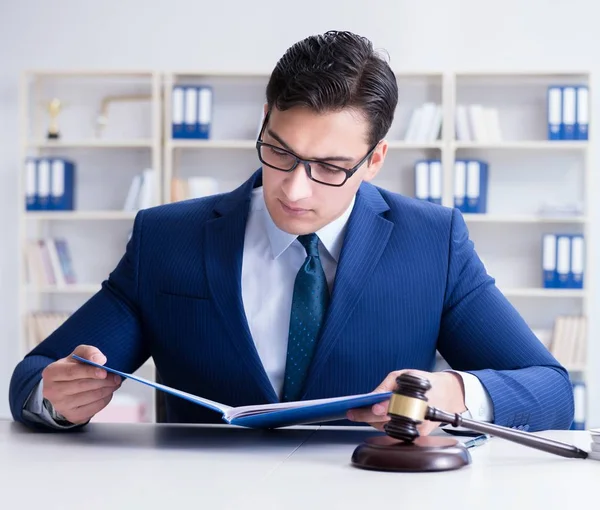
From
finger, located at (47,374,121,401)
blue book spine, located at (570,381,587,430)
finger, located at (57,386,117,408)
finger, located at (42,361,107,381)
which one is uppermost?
finger, located at (42,361,107,381)

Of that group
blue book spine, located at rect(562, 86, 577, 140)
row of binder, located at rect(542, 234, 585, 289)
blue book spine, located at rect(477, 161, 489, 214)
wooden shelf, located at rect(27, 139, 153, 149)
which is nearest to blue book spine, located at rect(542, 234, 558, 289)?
row of binder, located at rect(542, 234, 585, 289)

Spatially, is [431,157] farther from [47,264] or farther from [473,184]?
[47,264]

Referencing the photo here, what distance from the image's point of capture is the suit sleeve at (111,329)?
5.24 ft

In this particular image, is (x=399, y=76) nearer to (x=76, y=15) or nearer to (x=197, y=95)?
(x=197, y=95)

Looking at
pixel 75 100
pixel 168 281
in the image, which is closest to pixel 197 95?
pixel 75 100

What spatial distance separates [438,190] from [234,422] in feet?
11.4

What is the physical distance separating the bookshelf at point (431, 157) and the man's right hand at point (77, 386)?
3.28m

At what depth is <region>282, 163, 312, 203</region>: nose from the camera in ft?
4.75

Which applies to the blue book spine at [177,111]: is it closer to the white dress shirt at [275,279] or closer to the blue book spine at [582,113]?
the blue book spine at [582,113]

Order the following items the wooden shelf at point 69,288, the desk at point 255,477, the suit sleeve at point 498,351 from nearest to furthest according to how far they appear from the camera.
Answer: the desk at point 255,477 → the suit sleeve at point 498,351 → the wooden shelf at point 69,288

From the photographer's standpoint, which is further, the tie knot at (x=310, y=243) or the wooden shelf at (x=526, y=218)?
the wooden shelf at (x=526, y=218)

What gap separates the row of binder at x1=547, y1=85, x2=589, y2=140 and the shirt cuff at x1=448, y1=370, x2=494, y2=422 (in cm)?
340

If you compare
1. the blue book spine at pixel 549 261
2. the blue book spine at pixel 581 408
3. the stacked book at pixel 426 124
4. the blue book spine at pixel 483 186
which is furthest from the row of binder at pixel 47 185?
the blue book spine at pixel 581 408

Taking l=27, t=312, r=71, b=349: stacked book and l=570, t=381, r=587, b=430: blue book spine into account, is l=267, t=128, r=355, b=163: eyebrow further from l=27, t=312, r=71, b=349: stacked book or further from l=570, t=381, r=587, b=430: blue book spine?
l=27, t=312, r=71, b=349: stacked book
